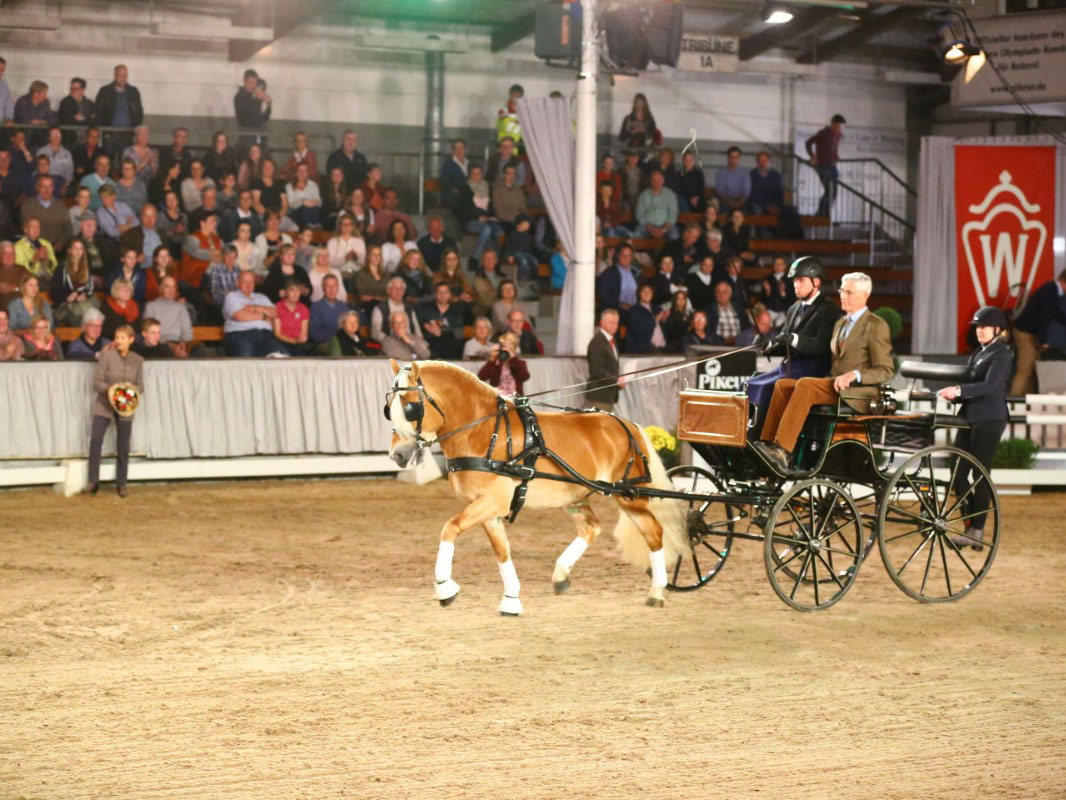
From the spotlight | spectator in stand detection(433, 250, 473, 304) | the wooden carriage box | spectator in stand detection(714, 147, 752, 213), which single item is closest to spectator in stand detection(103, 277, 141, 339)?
spectator in stand detection(433, 250, 473, 304)

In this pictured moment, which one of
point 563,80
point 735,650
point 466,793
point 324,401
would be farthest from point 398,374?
point 563,80

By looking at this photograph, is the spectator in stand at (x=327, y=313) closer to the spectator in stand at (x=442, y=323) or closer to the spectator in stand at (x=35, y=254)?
the spectator in stand at (x=442, y=323)

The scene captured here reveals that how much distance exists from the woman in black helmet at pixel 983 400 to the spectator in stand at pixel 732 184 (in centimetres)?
1100

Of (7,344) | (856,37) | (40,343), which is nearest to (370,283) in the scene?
(40,343)

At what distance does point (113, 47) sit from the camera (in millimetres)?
20109

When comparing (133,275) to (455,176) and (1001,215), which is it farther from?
(1001,215)

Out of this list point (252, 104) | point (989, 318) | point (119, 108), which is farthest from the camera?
point (252, 104)

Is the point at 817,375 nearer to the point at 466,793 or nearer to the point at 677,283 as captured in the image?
the point at 466,793

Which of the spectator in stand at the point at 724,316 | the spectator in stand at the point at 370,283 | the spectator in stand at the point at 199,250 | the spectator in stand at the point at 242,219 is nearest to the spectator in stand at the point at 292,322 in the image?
the spectator in stand at the point at 370,283

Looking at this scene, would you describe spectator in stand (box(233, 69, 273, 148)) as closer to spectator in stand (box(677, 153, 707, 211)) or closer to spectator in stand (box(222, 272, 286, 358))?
spectator in stand (box(222, 272, 286, 358))

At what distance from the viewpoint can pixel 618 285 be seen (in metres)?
18.0

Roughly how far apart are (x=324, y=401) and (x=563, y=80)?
9854mm

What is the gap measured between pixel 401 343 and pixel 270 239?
2.68m

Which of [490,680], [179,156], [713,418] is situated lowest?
[490,680]
